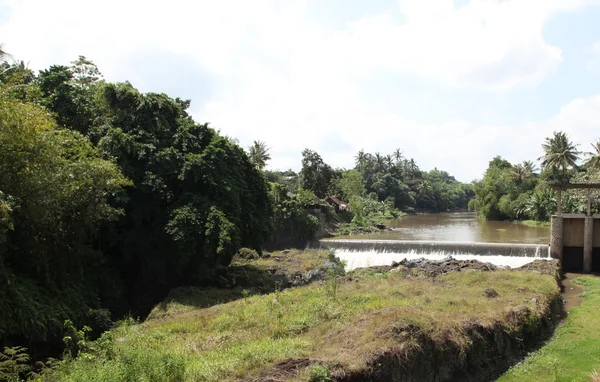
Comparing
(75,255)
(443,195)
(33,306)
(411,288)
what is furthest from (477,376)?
(443,195)

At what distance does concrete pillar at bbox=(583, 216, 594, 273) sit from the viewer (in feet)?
69.8

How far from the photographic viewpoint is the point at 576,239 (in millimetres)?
22172

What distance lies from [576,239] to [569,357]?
1425cm

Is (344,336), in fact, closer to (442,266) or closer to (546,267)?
(442,266)

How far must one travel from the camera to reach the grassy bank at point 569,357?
928 cm

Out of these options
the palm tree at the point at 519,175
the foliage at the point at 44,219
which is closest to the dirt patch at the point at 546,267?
the foliage at the point at 44,219

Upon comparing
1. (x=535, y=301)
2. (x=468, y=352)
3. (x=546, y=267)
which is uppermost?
(x=546, y=267)

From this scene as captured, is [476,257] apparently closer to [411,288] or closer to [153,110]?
[411,288]

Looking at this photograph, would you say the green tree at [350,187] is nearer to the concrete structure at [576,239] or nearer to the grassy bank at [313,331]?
the concrete structure at [576,239]

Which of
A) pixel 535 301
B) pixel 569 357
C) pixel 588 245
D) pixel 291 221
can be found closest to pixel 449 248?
pixel 588 245

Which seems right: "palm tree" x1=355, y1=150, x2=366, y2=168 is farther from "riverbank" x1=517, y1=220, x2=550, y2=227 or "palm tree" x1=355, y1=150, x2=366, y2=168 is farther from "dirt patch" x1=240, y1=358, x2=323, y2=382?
"dirt patch" x1=240, y1=358, x2=323, y2=382

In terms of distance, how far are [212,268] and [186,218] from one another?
3018mm

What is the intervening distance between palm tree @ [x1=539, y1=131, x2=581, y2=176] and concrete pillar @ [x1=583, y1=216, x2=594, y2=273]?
3102 cm

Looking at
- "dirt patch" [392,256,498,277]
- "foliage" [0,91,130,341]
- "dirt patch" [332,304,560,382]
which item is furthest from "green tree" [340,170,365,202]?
"dirt patch" [332,304,560,382]
